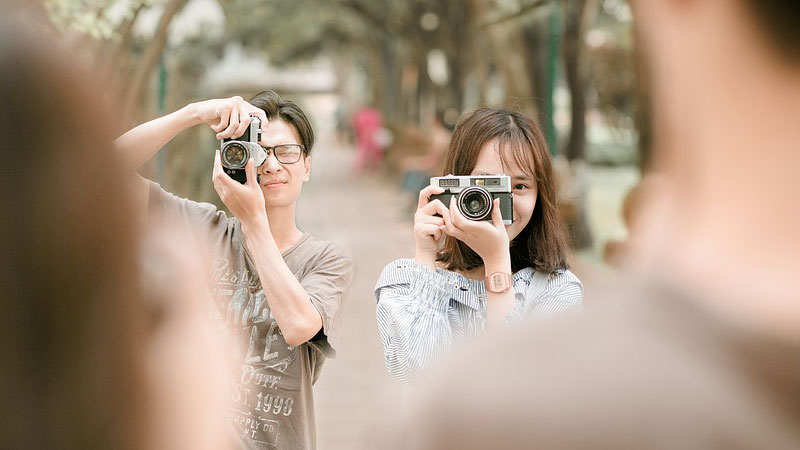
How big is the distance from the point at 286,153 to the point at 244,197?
28 cm

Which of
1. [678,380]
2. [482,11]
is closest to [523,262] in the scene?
[678,380]

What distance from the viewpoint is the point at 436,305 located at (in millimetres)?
2559

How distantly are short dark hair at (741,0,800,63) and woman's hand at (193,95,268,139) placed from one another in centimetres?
197

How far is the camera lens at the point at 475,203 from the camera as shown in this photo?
253 cm

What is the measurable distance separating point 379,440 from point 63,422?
1.32ft

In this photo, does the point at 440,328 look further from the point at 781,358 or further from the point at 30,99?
the point at 781,358

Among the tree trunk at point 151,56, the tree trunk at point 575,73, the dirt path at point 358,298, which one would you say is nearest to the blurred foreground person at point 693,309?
the dirt path at point 358,298

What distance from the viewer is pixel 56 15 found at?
7.40 meters

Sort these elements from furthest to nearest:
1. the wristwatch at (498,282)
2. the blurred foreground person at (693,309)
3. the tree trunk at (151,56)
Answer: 1. the tree trunk at (151,56)
2. the wristwatch at (498,282)
3. the blurred foreground person at (693,309)

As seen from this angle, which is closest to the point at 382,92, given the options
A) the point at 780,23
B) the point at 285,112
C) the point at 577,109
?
the point at 577,109

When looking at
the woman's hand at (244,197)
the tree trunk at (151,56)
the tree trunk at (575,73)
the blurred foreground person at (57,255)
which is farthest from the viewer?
the tree trunk at (575,73)

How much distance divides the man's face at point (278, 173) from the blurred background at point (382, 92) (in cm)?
44

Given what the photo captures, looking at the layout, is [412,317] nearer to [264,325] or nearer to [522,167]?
[264,325]

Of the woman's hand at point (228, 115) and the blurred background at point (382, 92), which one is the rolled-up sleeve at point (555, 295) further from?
the woman's hand at point (228, 115)
